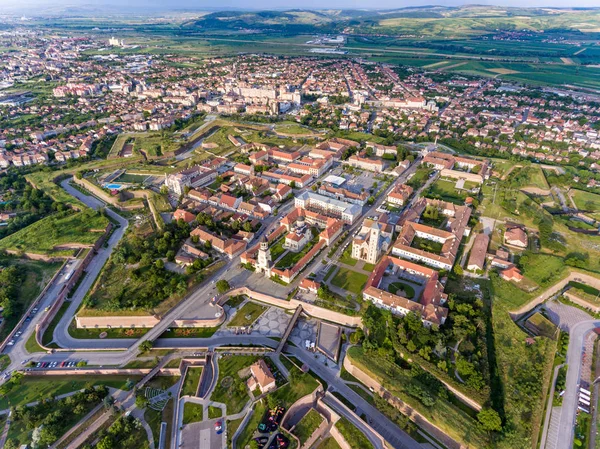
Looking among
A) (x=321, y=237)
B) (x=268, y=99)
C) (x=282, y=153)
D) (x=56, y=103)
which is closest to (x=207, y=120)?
(x=268, y=99)

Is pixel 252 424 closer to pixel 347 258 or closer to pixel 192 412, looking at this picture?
pixel 192 412

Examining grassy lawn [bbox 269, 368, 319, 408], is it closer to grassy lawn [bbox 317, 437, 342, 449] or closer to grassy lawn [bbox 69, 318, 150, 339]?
grassy lawn [bbox 317, 437, 342, 449]


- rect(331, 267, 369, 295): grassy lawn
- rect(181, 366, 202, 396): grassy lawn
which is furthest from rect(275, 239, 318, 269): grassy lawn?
rect(181, 366, 202, 396): grassy lawn

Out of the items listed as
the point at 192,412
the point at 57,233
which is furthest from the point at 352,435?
the point at 57,233

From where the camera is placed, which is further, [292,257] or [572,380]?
[292,257]

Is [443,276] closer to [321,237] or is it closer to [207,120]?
[321,237]
